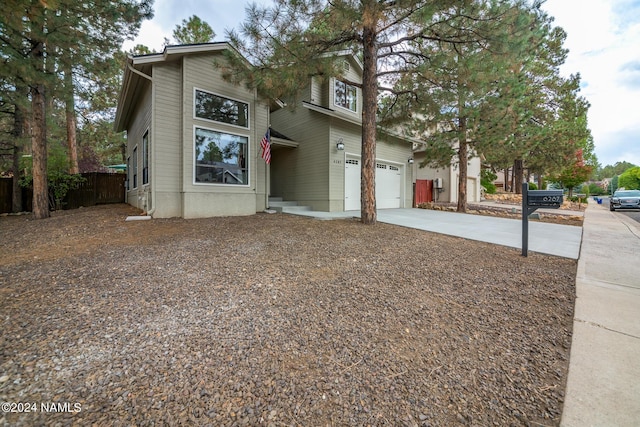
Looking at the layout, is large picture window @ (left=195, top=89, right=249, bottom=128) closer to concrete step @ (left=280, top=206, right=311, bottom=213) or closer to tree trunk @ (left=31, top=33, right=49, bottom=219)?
concrete step @ (left=280, top=206, right=311, bottom=213)

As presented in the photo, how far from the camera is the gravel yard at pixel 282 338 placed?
148 cm

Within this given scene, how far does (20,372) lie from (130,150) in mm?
12529

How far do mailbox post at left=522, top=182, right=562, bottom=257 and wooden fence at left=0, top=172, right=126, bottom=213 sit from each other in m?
16.0

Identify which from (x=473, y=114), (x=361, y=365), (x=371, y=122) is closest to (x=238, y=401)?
(x=361, y=365)

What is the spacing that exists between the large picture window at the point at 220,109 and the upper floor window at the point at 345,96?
405cm

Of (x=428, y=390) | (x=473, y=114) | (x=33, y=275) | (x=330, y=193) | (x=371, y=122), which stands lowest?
(x=428, y=390)

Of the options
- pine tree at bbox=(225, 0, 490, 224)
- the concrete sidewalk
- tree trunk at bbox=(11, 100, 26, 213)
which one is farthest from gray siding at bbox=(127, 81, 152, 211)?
the concrete sidewalk

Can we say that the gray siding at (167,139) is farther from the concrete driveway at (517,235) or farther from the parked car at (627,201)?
the parked car at (627,201)

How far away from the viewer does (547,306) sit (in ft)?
8.99

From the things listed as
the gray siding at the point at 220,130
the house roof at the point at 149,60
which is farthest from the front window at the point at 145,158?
the gray siding at the point at 220,130

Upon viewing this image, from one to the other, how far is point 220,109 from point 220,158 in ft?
5.04

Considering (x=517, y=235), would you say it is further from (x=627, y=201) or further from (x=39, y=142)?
(x=627, y=201)

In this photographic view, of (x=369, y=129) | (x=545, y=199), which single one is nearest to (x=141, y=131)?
(x=369, y=129)

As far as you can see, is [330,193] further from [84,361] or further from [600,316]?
[84,361]
